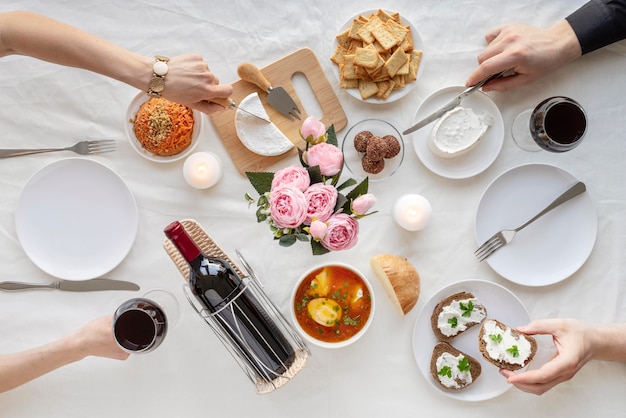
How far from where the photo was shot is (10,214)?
149cm

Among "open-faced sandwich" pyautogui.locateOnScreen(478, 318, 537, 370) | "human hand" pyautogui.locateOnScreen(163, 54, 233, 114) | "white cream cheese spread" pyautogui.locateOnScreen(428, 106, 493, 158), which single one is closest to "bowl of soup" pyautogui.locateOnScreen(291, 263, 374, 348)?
"open-faced sandwich" pyautogui.locateOnScreen(478, 318, 537, 370)

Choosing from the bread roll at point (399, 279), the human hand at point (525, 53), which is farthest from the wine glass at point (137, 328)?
the human hand at point (525, 53)

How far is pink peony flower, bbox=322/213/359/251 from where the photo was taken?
101 centimetres

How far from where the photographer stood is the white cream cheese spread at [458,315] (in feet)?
4.60

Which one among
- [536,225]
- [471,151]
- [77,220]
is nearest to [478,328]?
[536,225]

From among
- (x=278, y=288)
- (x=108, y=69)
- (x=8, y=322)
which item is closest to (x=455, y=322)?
(x=278, y=288)

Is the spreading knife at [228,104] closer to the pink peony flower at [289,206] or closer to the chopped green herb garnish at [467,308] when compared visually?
the pink peony flower at [289,206]

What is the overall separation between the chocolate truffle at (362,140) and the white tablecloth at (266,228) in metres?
0.09

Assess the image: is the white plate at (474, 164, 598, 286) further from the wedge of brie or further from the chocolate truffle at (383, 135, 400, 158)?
the wedge of brie

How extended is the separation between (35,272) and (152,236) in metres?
0.32

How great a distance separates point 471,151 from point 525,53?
266mm

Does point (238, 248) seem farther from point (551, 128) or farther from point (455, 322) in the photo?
point (551, 128)

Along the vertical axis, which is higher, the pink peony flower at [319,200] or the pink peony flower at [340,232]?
the pink peony flower at [319,200]

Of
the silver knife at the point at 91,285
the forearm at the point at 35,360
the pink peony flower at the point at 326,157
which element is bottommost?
the forearm at the point at 35,360
